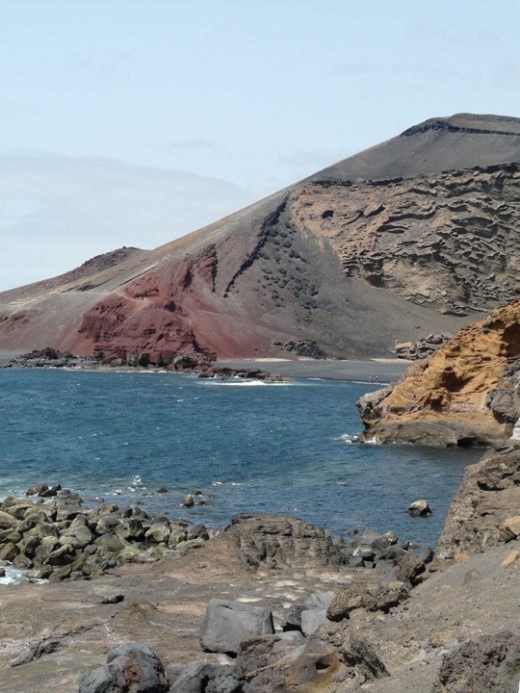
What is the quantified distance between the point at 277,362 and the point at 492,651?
95.1 m

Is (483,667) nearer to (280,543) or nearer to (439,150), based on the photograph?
(280,543)

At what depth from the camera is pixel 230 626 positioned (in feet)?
37.3

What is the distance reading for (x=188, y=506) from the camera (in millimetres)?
28094

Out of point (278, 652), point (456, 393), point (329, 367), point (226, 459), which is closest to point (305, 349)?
point (329, 367)

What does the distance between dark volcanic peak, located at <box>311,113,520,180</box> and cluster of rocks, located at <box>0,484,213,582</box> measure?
111 m

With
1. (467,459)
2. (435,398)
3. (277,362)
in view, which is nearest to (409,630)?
(467,459)

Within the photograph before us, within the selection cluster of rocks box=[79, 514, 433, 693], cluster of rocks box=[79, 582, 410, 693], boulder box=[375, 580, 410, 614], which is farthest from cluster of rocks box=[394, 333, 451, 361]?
boulder box=[375, 580, 410, 614]

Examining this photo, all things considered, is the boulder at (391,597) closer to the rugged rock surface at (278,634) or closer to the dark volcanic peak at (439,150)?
the rugged rock surface at (278,634)

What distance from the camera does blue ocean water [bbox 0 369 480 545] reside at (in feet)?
91.9

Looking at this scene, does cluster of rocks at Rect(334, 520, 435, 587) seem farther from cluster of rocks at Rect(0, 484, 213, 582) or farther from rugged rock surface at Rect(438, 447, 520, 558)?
cluster of rocks at Rect(0, 484, 213, 582)

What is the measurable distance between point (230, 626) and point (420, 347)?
86320 millimetres

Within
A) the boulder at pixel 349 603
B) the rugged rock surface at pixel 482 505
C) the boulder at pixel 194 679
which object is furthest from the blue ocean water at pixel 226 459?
the boulder at pixel 194 679

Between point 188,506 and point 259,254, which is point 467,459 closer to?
point 188,506

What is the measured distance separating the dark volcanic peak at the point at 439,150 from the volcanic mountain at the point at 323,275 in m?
0.55
